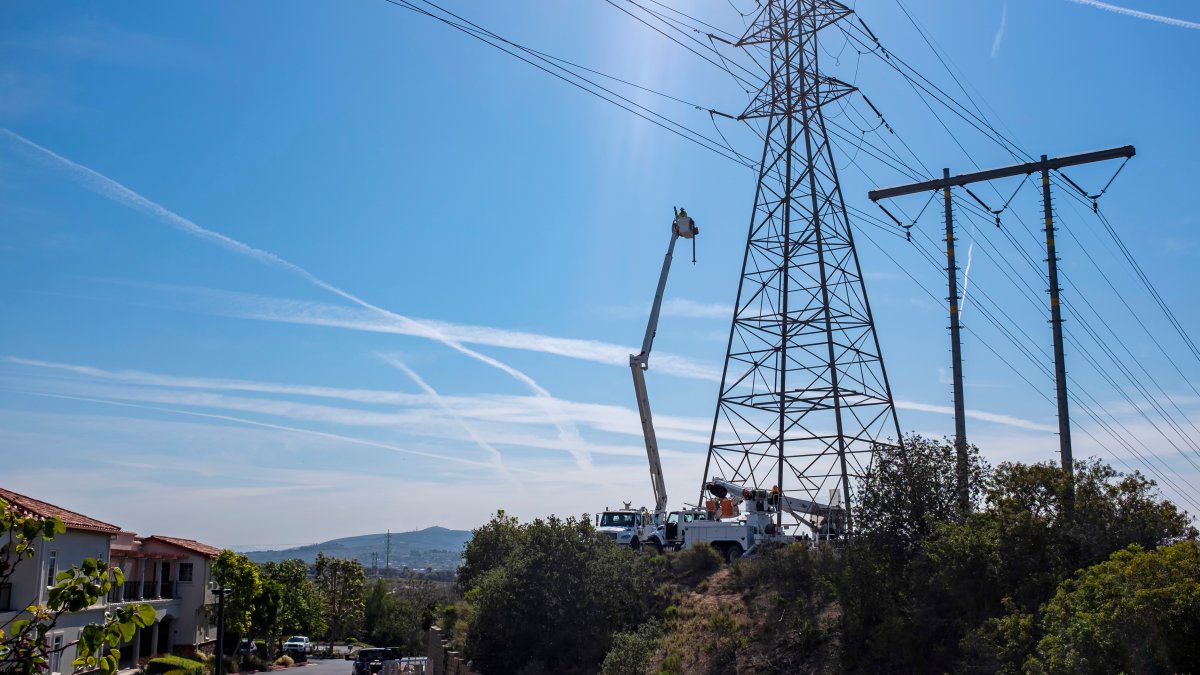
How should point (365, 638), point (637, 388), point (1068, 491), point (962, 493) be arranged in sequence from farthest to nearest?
point (365, 638), point (637, 388), point (962, 493), point (1068, 491)

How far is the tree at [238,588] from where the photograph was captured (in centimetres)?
5444

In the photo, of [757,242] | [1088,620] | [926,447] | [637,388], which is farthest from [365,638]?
[1088,620]

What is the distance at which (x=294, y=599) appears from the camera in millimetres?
64125

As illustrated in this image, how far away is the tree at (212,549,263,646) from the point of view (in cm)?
5444

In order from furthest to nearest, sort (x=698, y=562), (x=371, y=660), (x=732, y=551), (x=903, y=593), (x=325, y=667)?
(x=325, y=667), (x=371, y=660), (x=732, y=551), (x=698, y=562), (x=903, y=593)

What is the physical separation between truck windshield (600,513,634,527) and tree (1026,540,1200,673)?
2524cm

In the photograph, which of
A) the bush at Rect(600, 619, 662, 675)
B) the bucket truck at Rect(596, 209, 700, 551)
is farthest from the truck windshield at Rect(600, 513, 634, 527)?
the bush at Rect(600, 619, 662, 675)

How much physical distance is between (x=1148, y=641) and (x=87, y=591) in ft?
46.9

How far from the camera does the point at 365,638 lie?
302 ft

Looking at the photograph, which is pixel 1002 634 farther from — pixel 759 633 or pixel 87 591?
pixel 87 591

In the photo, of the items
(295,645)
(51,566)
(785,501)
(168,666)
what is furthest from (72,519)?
(295,645)

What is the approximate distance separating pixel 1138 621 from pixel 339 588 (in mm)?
81002

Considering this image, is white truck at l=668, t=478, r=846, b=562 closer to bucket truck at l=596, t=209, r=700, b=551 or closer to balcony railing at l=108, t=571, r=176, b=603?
bucket truck at l=596, t=209, r=700, b=551

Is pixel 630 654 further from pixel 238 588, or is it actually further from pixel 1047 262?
pixel 238 588
